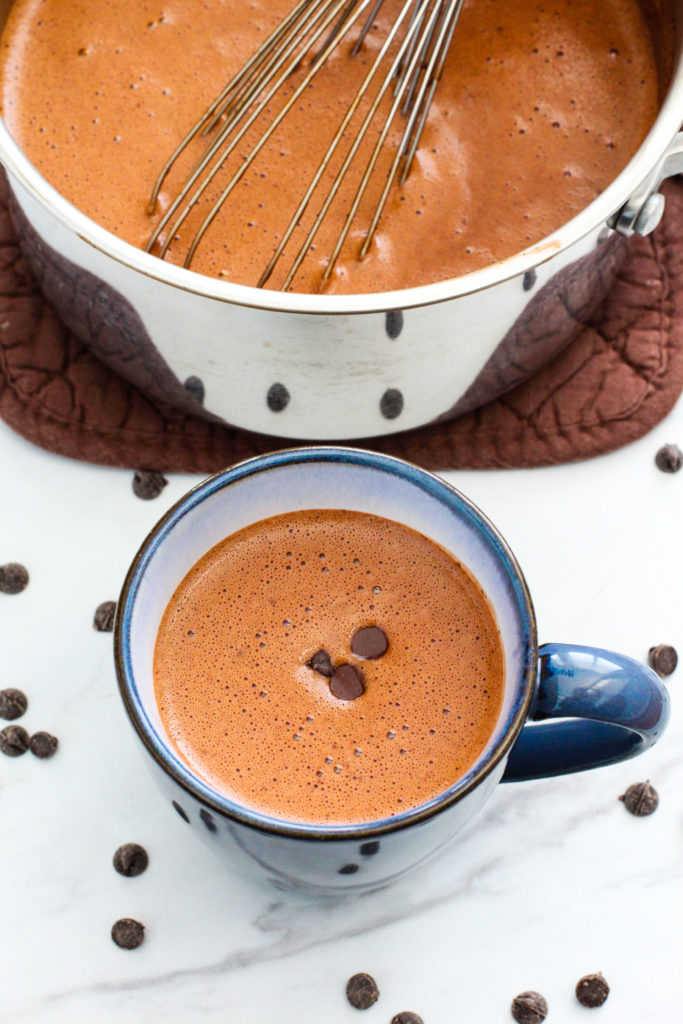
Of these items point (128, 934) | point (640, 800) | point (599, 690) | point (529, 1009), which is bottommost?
point (128, 934)

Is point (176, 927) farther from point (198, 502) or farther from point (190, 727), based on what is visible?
point (198, 502)

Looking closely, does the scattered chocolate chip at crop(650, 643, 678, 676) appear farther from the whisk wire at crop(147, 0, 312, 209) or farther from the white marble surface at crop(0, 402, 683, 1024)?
the whisk wire at crop(147, 0, 312, 209)

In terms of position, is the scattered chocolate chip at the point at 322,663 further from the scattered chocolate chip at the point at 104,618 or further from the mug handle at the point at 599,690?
the scattered chocolate chip at the point at 104,618

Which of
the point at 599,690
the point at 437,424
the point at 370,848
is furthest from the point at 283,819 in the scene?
the point at 437,424

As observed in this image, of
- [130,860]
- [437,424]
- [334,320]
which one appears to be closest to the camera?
[334,320]

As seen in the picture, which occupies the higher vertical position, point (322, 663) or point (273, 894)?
point (322, 663)

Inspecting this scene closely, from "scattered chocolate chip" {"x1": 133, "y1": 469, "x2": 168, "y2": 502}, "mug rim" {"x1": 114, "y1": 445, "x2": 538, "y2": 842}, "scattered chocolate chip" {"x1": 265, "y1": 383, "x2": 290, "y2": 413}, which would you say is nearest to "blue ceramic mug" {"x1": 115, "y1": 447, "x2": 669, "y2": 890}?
"mug rim" {"x1": 114, "y1": 445, "x2": 538, "y2": 842}

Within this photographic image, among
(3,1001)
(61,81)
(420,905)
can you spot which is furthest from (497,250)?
(3,1001)

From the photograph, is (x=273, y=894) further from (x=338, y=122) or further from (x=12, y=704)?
Answer: (x=338, y=122)
